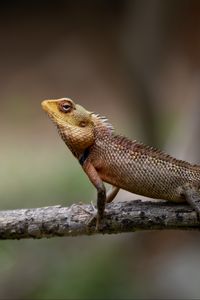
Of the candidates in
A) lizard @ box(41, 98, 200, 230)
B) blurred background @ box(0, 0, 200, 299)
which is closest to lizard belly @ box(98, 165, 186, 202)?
lizard @ box(41, 98, 200, 230)

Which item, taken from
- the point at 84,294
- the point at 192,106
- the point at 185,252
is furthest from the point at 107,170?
the point at 192,106

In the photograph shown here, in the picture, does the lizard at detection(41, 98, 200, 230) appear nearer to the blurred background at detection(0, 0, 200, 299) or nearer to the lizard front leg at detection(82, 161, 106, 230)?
the lizard front leg at detection(82, 161, 106, 230)

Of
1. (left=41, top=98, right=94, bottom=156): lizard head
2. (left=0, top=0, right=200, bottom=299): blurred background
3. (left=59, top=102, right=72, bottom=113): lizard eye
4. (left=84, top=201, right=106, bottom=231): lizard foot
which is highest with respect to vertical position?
(left=59, top=102, right=72, bottom=113): lizard eye

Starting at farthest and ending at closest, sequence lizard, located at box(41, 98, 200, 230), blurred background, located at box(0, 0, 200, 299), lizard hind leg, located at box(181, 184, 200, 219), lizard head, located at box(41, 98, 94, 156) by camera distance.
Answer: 1. blurred background, located at box(0, 0, 200, 299)
2. lizard head, located at box(41, 98, 94, 156)
3. lizard, located at box(41, 98, 200, 230)
4. lizard hind leg, located at box(181, 184, 200, 219)

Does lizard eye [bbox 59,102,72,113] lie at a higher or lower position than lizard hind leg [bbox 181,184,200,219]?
higher

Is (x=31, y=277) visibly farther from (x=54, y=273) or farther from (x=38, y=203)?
(x=38, y=203)

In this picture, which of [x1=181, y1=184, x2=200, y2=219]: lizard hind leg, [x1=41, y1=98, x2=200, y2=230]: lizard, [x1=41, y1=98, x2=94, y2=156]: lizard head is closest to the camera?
[x1=181, y1=184, x2=200, y2=219]: lizard hind leg

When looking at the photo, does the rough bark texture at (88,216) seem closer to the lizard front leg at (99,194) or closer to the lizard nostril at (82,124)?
the lizard front leg at (99,194)

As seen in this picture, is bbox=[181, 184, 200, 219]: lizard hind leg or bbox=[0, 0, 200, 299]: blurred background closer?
bbox=[181, 184, 200, 219]: lizard hind leg
